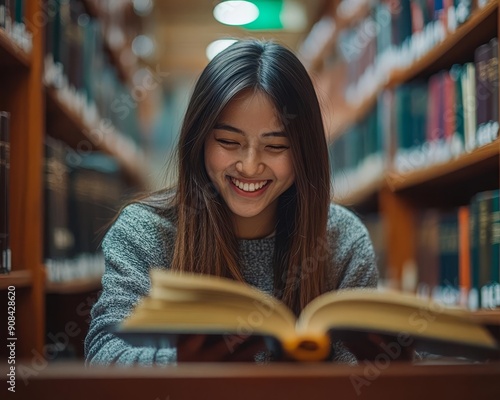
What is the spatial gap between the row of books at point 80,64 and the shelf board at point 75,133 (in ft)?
0.11

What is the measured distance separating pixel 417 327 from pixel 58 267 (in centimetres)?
121

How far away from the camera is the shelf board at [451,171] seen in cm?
138

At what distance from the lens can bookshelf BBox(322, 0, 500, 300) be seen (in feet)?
4.86

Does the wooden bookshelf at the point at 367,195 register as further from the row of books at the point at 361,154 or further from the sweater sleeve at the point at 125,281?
the sweater sleeve at the point at 125,281

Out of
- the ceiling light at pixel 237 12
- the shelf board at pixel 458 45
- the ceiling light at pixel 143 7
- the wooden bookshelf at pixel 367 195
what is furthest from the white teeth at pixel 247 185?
the ceiling light at pixel 143 7

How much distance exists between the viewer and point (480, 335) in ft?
2.50

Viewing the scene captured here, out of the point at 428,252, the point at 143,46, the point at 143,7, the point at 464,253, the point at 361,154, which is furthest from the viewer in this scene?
the point at 143,46

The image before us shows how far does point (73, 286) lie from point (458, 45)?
1.18 meters

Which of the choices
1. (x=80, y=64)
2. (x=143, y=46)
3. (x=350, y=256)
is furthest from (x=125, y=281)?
(x=143, y=46)

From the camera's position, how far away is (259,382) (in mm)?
641

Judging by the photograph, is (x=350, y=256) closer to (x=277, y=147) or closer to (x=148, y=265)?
(x=277, y=147)

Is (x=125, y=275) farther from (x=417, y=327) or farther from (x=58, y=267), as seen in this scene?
(x=58, y=267)

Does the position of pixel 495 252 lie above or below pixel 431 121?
below

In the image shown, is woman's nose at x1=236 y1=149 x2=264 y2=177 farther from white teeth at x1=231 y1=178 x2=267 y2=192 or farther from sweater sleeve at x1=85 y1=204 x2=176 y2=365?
sweater sleeve at x1=85 y1=204 x2=176 y2=365
